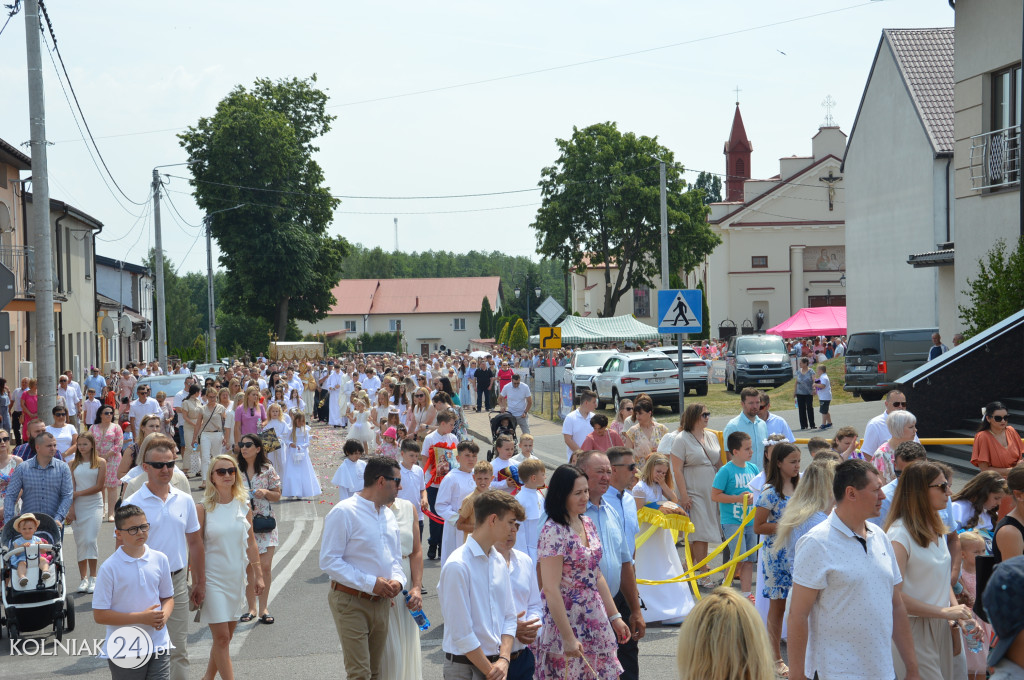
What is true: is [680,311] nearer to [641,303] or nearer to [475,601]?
[475,601]

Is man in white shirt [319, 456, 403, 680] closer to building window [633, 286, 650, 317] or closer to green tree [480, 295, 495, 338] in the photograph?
building window [633, 286, 650, 317]

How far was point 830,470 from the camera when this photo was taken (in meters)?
5.85

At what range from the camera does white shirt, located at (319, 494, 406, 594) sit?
241 inches

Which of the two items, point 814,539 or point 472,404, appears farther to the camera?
point 472,404

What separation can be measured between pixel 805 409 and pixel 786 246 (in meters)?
51.3

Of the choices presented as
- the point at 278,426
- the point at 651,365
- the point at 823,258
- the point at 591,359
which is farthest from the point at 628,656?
the point at 823,258

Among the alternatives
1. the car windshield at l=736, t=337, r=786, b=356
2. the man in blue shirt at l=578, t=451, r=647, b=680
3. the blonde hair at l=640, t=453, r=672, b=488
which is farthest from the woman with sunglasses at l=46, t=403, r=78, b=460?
the car windshield at l=736, t=337, r=786, b=356

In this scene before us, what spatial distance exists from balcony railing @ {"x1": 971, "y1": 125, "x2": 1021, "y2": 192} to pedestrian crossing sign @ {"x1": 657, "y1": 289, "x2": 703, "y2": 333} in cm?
747

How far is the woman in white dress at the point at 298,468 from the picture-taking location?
16.0m

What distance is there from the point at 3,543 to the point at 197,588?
284cm

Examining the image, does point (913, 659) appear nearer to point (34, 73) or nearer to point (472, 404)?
point (34, 73)

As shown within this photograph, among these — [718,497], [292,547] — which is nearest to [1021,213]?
[718,497]

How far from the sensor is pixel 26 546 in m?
8.48

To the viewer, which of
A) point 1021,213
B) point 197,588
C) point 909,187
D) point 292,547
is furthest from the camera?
point 909,187
